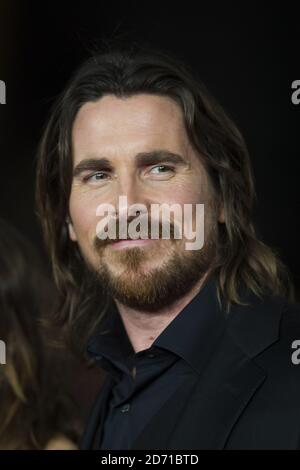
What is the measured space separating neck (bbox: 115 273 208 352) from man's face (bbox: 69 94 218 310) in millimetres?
11

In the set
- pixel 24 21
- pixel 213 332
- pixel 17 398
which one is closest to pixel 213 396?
pixel 213 332

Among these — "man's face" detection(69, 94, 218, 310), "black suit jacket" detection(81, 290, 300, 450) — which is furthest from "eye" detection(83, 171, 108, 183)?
"black suit jacket" detection(81, 290, 300, 450)

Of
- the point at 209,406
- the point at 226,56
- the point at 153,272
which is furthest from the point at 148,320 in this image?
the point at 226,56

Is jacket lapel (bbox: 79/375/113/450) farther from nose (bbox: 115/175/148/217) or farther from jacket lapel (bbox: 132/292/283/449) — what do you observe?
nose (bbox: 115/175/148/217)

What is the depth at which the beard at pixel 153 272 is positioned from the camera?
2.86ft

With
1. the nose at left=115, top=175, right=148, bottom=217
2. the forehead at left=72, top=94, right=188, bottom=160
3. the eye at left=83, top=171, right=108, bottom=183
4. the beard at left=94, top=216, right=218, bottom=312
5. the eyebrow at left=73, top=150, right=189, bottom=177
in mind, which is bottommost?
the beard at left=94, top=216, right=218, bottom=312

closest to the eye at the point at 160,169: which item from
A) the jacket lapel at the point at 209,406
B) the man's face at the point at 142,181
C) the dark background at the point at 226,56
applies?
the man's face at the point at 142,181

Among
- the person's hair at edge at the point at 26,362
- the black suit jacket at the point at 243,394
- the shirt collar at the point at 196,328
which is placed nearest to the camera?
the black suit jacket at the point at 243,394

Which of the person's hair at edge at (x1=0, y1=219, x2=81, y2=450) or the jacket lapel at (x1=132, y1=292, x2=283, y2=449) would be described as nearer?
the jacket lapel at (x1=132, y1=292, x2=283, y2=449)

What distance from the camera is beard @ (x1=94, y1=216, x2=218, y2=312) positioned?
87 centimetres

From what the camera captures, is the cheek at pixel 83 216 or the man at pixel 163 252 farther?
the cheek at pixel 83 216

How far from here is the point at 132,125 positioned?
0.87 metres

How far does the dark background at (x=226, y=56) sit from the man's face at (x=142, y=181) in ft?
0.32

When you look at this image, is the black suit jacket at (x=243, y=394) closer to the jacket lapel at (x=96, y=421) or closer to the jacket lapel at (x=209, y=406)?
the jacket lapel at (x=209, y=406)
